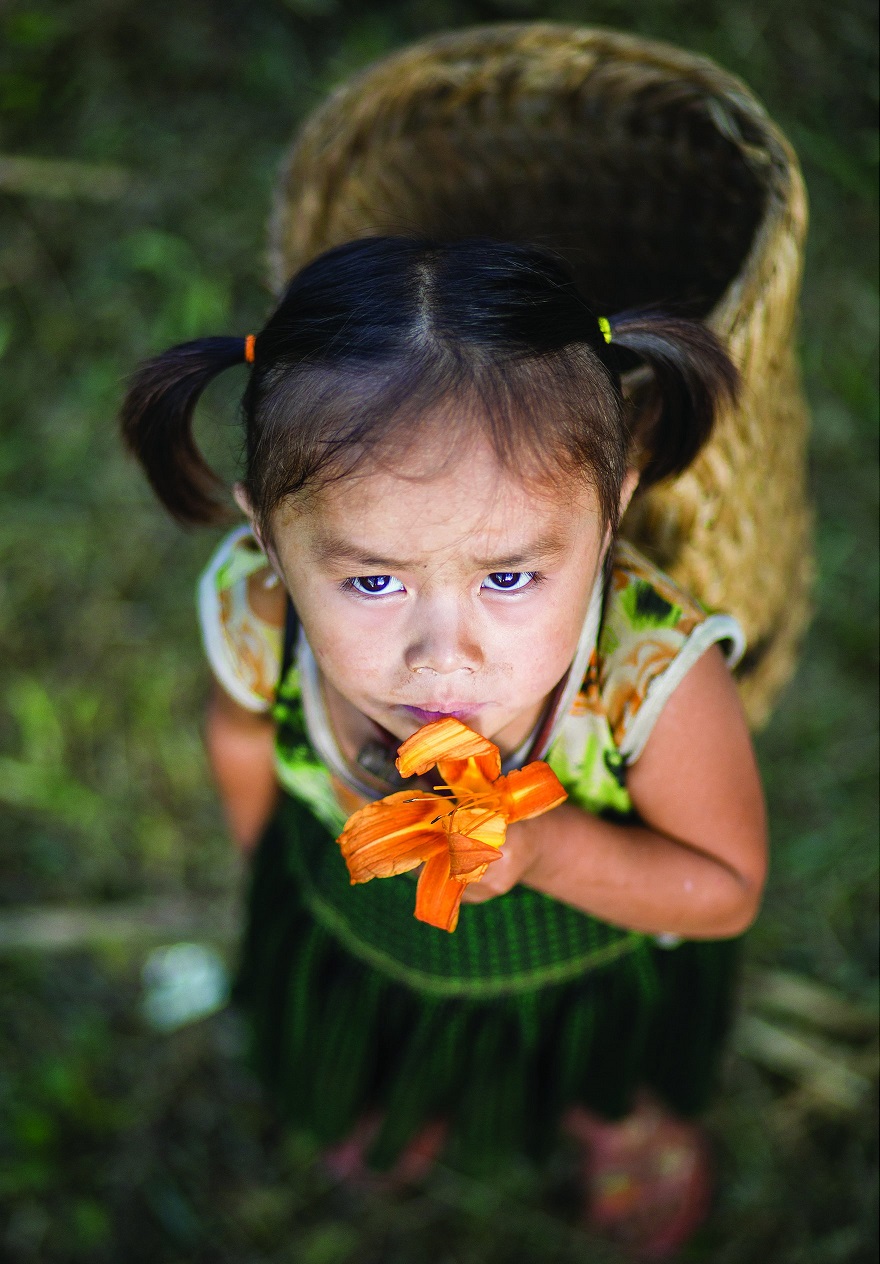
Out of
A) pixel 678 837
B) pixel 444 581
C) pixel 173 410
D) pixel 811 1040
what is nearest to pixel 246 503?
pixel 173 410

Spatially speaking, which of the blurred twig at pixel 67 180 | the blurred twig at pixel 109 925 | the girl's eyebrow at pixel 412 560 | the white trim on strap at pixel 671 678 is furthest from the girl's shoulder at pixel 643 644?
the blurred twig at pixel 67 180

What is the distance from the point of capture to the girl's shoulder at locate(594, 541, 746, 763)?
41.3 inches

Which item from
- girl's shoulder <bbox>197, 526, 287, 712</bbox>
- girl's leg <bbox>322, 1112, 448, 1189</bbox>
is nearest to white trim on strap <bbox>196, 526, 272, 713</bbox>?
girl's shoulder <bbox>197, 526, 287, 712</bbox>

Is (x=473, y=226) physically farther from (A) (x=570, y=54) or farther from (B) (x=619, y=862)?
(B) (x=619, y=862)

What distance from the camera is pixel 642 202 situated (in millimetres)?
1487

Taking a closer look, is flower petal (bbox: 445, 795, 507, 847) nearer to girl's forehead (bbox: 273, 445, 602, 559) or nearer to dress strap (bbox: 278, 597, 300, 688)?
girl's forehead (bbox: 273, 445, 602, 559)

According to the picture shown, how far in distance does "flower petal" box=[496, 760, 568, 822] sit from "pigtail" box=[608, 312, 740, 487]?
0.34 m

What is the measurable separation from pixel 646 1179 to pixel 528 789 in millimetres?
969

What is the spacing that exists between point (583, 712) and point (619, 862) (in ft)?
0.49

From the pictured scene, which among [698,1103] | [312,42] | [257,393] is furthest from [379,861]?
[312,42]

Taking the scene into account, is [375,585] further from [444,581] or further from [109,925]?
[109,925]

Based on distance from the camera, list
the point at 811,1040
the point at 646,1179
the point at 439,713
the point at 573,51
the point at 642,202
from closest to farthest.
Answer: the point at 439,713, the point at 573,51, the point at 642,202, the point at 646,1179, the point at 811,1040

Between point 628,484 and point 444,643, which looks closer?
point 444,643

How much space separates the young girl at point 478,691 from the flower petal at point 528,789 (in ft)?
0.20
